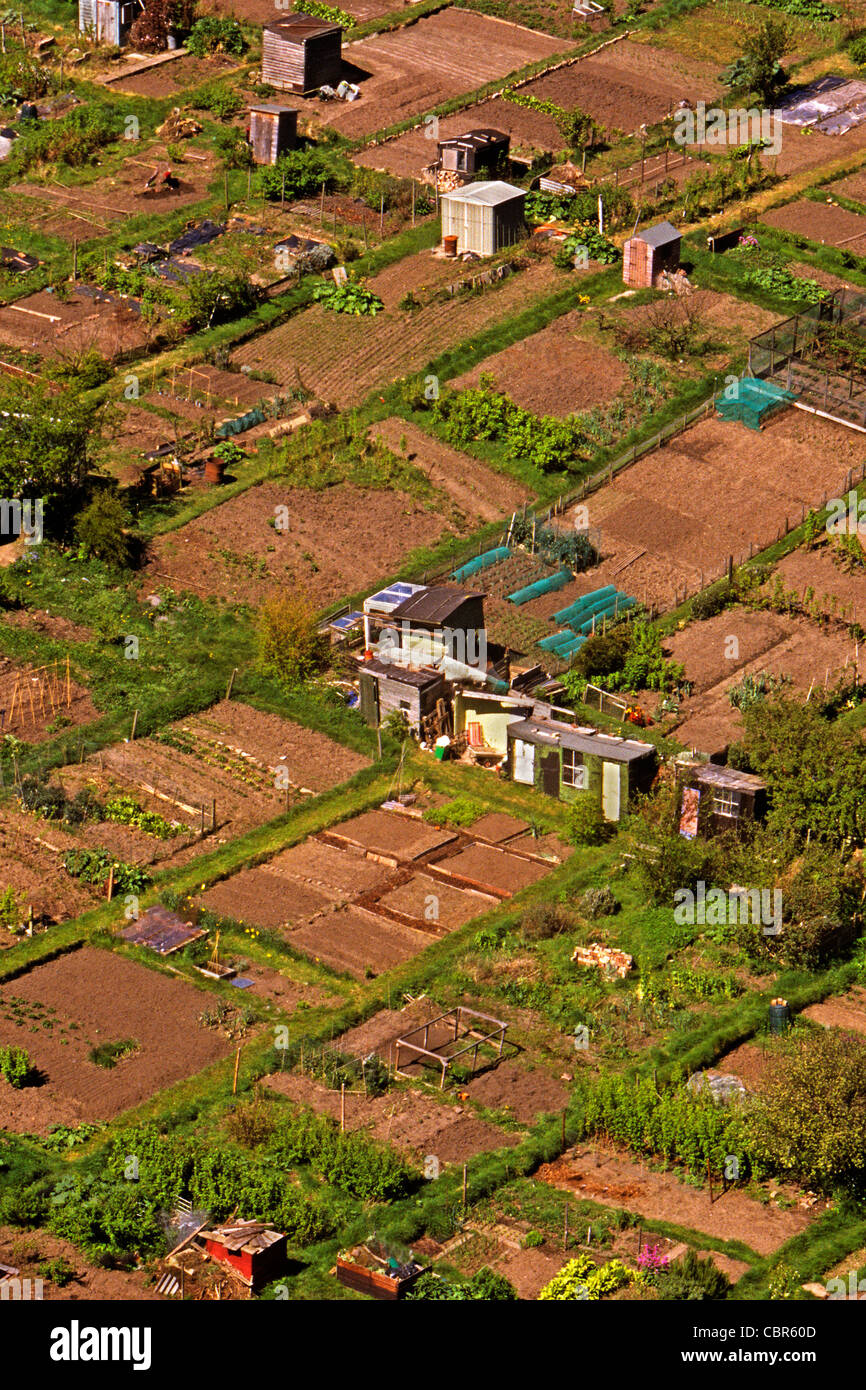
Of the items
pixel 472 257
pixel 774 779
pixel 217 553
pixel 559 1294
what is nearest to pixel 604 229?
pixel 472 257

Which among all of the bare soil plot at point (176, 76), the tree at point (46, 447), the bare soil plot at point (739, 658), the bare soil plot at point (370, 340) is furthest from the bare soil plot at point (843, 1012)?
the bare soil plot at point (176, 76)

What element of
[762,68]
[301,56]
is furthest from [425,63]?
[762,68]

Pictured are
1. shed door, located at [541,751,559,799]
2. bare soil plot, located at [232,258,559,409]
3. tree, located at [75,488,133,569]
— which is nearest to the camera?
shed door, located at [541,751,559,799]

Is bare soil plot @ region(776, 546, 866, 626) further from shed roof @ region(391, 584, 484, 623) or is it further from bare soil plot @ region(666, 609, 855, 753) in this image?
shed roof @ region(391, 584, 484, 623)

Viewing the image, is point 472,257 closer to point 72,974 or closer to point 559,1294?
point 72,974

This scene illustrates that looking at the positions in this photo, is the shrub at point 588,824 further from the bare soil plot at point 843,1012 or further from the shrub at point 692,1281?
the shrub at point 692,1281

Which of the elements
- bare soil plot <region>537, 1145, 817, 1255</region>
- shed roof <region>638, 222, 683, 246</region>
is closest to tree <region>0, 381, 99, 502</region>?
shed roof <region>638, 222, 683, 246</region>

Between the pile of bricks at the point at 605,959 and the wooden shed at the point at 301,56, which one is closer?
the pile of bricks at the point at 605,959
